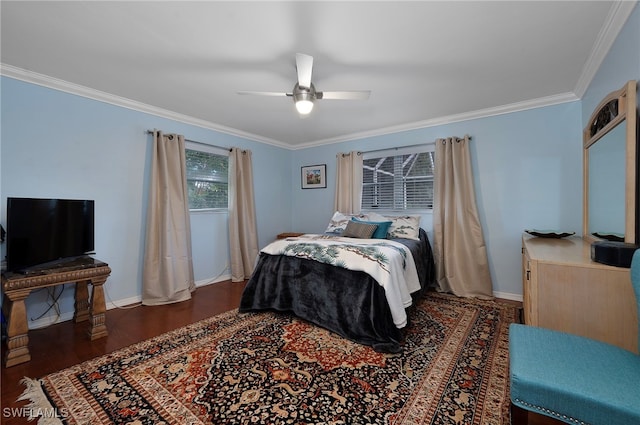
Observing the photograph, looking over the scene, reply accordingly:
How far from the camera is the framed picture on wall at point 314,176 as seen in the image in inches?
188

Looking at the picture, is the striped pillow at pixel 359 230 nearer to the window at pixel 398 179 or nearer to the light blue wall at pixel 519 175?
the window at pixel 398 179

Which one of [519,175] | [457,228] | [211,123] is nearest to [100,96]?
[211,123]

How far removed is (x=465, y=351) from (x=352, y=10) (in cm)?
247

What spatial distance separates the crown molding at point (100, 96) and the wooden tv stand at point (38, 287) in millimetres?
1622

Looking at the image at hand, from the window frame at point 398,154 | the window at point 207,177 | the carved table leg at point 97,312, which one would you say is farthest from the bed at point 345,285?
the window at point 207,177

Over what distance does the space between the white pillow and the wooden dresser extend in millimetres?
1734

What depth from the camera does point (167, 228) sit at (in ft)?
10.5

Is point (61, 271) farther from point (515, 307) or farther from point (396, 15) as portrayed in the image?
point (515, 307)

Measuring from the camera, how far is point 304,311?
2.57 meters

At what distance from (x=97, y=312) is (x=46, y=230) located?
0.81 metres

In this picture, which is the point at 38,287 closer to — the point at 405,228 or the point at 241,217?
the point at 241,217

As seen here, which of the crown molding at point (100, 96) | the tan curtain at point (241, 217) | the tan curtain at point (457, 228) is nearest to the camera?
the crown molding at point (100, 96)

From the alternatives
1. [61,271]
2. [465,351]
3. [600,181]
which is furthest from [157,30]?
[600,181]

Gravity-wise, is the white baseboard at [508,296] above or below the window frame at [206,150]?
below
